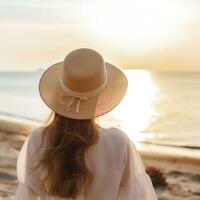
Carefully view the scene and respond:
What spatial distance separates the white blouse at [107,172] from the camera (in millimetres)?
2082

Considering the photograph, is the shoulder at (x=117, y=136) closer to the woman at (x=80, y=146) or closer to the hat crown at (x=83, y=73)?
the woman at (x=80, y=146)

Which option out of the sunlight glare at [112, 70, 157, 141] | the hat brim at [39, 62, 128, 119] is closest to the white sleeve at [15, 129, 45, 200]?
the hat brim at [39, 62, 128, 119]

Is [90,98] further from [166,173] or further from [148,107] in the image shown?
[148,107]

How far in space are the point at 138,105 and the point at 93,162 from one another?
2688cm

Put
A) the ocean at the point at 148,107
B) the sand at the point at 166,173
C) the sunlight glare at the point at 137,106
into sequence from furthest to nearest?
the sunlight glare at the point at 137,106
the ocean at the point at 148,107
the sand at the point at 166,173

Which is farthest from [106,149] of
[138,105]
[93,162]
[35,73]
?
[35,73]

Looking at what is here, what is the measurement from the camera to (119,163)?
2.10m

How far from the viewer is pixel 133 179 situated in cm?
216

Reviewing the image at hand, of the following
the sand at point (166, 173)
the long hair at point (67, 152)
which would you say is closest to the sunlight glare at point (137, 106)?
the sand at point (166, 173)

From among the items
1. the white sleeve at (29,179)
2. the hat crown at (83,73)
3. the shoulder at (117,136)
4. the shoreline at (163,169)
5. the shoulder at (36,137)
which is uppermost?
the hat crown at (83,73)

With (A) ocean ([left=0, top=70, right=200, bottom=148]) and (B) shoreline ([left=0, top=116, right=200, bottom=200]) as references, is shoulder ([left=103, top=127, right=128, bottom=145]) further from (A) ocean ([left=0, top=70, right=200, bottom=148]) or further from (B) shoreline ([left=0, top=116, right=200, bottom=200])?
(B) shoreline ([left=0, top=116, right=200, bottom=200])

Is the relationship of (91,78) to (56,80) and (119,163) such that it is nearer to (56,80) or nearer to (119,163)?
(56,80)

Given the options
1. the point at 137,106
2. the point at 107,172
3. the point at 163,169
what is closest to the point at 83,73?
the point at 107,172

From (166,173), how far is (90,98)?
4.90 meters
